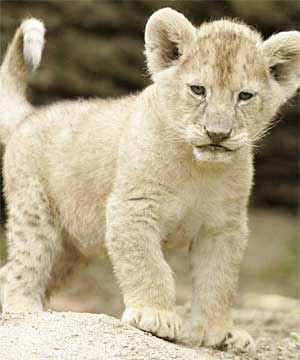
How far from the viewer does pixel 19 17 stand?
12.3 m

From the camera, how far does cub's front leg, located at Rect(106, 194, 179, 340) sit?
7047 millimetres

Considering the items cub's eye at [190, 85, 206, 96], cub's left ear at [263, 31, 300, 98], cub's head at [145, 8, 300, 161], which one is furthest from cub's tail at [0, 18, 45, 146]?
cub's left ear at [263, 31, 300, 98]

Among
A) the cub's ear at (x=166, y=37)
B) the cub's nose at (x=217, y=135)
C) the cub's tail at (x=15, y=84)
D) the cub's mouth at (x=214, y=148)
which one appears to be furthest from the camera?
the cub's tail at (x=15, y=84)

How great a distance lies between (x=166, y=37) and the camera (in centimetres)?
744

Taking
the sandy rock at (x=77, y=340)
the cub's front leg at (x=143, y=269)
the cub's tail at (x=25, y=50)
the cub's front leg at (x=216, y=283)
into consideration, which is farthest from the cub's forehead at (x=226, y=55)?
the cub's tail at (x=25, y=50)

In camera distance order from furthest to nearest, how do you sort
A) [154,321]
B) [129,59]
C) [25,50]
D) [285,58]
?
[129,59] → [25,50] → [285,58] → [154,321]

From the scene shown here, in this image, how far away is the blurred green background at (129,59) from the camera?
11945 millimetres

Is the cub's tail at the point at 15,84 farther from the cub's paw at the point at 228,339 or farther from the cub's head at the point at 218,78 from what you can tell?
the cub's paw at the point at 228,339

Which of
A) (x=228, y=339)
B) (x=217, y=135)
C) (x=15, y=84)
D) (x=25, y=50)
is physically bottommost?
(x=228, y=339)

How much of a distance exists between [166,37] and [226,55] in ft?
1.94

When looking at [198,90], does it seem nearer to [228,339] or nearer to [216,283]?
[216,283]

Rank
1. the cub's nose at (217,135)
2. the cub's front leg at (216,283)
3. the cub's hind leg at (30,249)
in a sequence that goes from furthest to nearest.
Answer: the cub's hind leg at (30,249) < the cub's front leg at (216,283) < the cub's nose at (217,135)

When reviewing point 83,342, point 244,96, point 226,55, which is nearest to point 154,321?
point 83,342

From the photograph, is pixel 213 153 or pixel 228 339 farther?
pixel 228 339
